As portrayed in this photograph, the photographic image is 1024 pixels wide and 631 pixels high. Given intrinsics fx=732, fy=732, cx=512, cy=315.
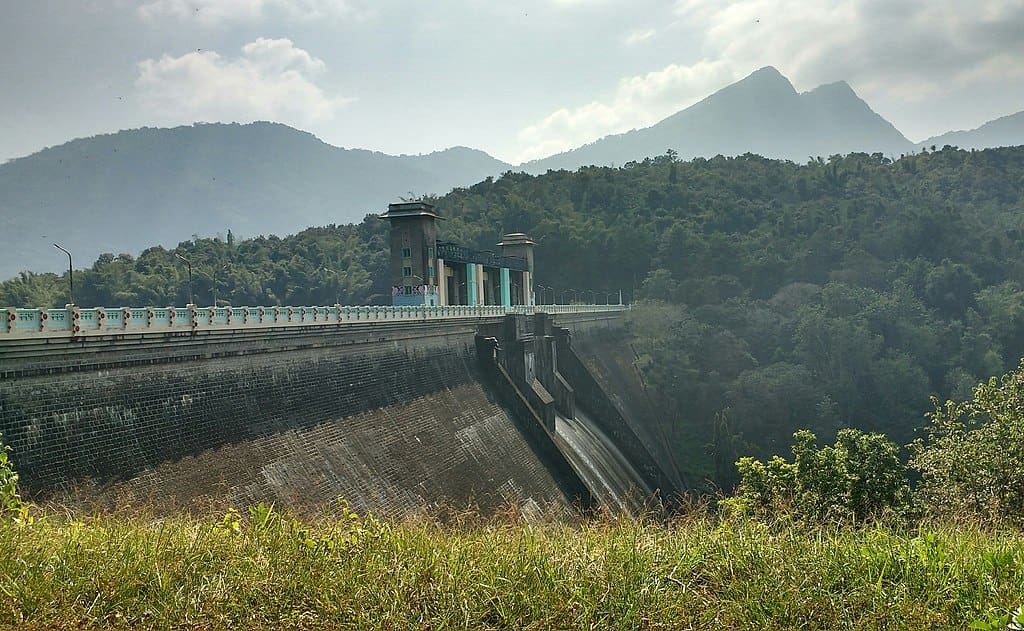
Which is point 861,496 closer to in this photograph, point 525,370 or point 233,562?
point 233,562

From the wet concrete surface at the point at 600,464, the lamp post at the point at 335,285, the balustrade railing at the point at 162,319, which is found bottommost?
the wet concrete surface at the point at 600,464

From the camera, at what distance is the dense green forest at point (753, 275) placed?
69625 millimetres

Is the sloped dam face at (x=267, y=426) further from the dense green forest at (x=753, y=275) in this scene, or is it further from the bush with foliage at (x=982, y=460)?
the dense green forest at (x=753, y=275)

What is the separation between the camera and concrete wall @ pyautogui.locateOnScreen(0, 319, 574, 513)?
1541 centimetres

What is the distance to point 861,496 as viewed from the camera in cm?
2138

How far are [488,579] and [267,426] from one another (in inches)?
613

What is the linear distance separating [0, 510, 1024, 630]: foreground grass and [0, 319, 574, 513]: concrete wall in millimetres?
7574

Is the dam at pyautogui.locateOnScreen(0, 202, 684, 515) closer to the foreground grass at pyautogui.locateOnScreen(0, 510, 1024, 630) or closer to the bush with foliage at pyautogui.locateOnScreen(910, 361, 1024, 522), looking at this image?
the foreground grass at pyautogui.locateOnScreen(0, 510, 1024, 630)

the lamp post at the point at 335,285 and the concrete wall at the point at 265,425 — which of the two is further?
the lamp post at the point at 335,285

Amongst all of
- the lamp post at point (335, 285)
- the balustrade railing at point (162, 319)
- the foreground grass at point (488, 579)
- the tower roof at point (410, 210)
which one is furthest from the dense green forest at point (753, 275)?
the foreground grass at point (488, 579)

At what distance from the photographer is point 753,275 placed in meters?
97.7

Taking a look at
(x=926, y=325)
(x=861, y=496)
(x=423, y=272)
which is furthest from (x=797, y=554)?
(x=926, y=325)

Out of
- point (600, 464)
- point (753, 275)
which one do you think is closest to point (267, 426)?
point (600, 464)

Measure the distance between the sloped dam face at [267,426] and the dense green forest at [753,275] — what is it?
34.2 meters
